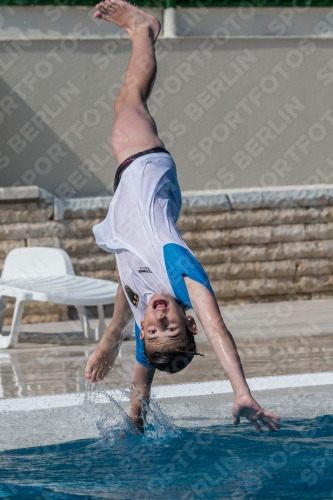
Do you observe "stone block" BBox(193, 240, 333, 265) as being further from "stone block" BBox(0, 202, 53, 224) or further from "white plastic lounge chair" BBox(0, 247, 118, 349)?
"white plastic lounge chair" BBox(0, 247, 118, 349)

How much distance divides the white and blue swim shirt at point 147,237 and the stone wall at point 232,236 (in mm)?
4463

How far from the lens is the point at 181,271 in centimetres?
352

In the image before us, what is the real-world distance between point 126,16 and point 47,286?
2.93 m

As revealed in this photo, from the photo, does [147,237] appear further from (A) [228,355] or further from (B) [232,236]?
(B) [232,236]

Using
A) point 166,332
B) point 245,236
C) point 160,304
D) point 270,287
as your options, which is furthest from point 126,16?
point 270,287

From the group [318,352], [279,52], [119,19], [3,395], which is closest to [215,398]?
[3,395]

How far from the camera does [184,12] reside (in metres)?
9.16

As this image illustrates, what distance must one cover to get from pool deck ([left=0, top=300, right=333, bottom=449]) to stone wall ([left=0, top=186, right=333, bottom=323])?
32cm

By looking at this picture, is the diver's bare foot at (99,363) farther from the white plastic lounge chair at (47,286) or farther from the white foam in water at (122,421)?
the white plastic lounge chair at (47,286)

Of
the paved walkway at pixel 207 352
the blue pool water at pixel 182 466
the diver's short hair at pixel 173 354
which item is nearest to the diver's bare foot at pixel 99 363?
the blue pool water at pixel 182 466

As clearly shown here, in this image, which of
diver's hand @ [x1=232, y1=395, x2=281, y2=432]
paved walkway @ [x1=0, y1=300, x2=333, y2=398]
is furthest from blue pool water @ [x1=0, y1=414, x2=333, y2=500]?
paved walkway @ [x1=0, y1=300, x2=333, y2=398]

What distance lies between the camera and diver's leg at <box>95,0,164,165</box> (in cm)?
436

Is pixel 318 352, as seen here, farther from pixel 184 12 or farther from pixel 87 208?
pixel 184 12

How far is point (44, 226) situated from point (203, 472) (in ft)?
17.8
